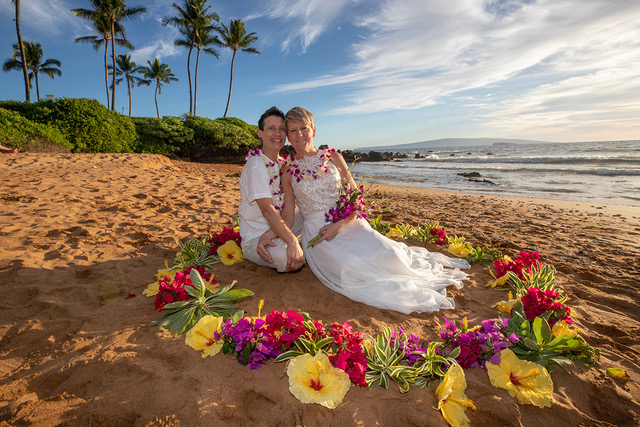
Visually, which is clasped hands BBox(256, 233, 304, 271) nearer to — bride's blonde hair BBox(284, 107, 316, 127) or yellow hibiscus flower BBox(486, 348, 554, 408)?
bride's blonde hair BBox(284, 107, 316, 127)

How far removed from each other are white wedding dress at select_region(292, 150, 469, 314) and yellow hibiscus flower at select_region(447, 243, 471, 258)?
269 mm

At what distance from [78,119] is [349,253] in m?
14.0

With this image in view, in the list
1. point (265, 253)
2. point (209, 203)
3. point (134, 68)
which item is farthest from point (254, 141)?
point (134, 68)

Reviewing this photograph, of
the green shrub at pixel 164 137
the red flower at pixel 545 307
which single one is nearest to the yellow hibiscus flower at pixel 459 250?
the red flower at pixel 545 307

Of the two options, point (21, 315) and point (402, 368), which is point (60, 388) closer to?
point (21, 315)

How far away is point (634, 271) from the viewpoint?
12.4 feet

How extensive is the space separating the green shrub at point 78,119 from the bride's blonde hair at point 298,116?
1288 centimetres

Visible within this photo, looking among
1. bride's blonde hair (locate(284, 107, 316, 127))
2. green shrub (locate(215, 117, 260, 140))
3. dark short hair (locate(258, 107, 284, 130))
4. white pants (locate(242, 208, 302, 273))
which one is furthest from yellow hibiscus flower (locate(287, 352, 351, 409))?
green shrub (locate(215, 117, 260, 140))

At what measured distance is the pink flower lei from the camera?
11.5 feet

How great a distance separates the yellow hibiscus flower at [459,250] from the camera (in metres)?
4.17

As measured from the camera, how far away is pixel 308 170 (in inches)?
138

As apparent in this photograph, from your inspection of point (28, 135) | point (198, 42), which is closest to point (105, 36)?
point (198, 42)

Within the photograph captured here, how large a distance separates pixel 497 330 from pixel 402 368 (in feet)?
2.91

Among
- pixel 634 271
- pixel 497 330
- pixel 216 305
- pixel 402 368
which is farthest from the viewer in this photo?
pixel 634 271
